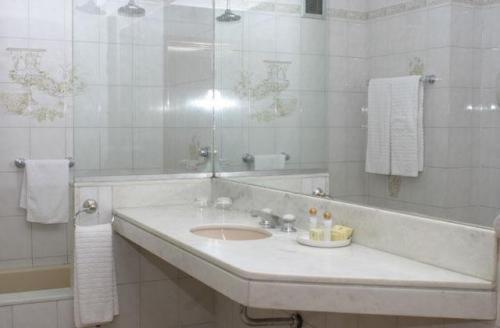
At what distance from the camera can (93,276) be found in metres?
2.49

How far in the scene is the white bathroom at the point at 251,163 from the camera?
4.56 ft

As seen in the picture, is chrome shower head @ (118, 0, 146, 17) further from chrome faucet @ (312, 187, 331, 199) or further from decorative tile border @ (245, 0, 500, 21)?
chrome faucet @ (312, 187, 331, 199)

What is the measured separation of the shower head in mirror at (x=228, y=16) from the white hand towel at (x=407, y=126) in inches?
53.3

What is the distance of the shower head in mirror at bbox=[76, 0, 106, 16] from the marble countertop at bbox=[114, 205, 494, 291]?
3.92 feet

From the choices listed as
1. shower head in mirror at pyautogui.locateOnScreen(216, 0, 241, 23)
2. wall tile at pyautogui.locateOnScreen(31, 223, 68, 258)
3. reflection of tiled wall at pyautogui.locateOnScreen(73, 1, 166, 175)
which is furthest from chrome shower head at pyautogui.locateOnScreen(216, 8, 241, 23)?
wall tile at pyautogui.locateOnScreen(31, 223, 68, 258)

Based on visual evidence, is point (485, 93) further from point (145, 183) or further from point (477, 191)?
point (145, 183)

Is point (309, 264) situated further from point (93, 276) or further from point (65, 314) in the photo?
point (65, 314)

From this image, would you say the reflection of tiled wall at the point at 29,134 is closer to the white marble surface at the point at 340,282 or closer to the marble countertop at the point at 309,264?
the marble countertop at the point at 309,264

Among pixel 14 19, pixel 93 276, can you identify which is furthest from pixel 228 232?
pixel 14 19

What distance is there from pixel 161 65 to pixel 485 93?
1861 millimetres

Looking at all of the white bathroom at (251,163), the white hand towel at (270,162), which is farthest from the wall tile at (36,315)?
the white hand towel at (270,162)

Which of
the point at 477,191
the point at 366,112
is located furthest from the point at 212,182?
the point at 477,191

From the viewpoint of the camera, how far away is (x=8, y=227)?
3.70m

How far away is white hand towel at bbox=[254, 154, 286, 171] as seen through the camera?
7.98ft
